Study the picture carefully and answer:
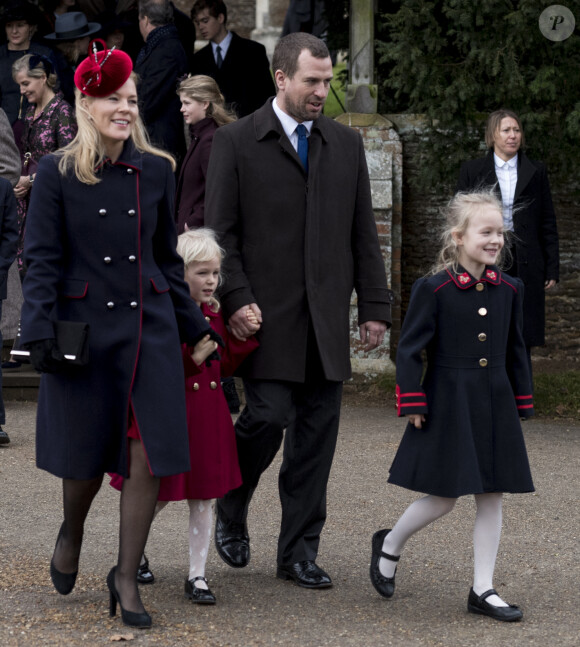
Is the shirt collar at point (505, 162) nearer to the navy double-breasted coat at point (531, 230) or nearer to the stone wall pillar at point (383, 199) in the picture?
the navy double-breasted coat at point (531, 230)

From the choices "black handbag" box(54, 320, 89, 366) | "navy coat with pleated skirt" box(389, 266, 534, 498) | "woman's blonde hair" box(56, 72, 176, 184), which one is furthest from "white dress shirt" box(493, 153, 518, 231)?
"black handbag" box(54, 320, 89, 366)

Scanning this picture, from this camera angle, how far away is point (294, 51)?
4.86 metres

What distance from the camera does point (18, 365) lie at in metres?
9.62

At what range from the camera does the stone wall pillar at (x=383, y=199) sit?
997 centimetres

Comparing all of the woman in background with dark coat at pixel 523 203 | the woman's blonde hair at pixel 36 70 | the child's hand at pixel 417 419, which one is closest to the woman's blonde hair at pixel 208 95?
the woman's blonde hair at pixel 36 70

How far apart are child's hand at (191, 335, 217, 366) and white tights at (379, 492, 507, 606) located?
931mm

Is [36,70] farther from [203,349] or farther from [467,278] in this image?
[467,278]

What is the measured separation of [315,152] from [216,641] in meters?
1.90

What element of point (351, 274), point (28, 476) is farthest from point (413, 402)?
point (28, 476)

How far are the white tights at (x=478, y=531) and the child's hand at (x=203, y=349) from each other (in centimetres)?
93

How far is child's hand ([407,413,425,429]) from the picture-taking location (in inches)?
181

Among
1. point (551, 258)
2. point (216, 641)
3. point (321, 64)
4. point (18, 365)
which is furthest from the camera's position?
point (18, 365)

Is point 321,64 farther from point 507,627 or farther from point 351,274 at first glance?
point 507,627

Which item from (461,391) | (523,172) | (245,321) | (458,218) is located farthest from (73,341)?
(523,172)
